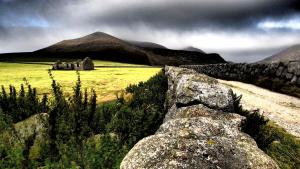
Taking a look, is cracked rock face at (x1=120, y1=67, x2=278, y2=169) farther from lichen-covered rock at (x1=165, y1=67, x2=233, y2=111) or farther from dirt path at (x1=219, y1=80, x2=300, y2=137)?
dirt path at (x1=219, y1=80, x2=300, y2=137)

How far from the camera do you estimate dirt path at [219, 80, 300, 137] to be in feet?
50.6

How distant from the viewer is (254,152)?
20.4 feet

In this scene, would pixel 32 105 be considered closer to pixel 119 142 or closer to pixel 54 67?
pixel 119 142

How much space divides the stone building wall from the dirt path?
1226mm

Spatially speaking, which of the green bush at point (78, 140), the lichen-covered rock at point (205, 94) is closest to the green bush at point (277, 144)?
Result: the lichen-covered rock at point (205, 94)

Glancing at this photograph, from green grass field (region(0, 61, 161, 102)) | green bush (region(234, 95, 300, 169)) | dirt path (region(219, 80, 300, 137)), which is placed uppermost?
green bush (region(234, 95, 300, 169))

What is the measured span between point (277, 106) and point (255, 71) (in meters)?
Answer: 8.24

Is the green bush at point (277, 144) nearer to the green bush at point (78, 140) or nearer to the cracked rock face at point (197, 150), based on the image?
the cracked rock face at point (197, 150)

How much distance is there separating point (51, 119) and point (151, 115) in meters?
2.70

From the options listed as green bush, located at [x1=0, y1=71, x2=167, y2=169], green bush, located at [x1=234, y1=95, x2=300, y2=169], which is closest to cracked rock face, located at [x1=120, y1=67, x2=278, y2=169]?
green bush, located at [x1=0, y1=71, x2=167, y2=169]

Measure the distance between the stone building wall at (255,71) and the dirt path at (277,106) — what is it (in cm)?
123

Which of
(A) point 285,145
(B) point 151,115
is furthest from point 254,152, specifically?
(A) point 285,145

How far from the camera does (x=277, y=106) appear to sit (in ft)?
62.4

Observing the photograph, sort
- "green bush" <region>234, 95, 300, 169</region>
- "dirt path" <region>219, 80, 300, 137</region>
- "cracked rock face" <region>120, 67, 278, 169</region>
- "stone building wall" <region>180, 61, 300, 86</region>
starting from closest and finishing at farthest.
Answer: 1. "cracked rock face" <region>120, 67, 278, 169</region>
2. "green bush" <region>234, 95, 300, 169</region>
3. "dirt path" <region>219, 80, 300, 137</region>
4. "stone building wall" <region>180, 61, 300, 86</region>
